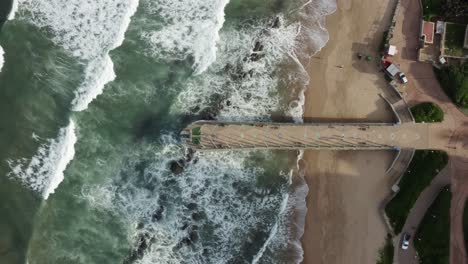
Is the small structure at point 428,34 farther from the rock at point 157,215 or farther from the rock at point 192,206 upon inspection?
the rock at point 157,215

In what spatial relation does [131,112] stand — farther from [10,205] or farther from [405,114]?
[405,114]

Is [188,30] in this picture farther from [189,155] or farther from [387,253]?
[387,253]

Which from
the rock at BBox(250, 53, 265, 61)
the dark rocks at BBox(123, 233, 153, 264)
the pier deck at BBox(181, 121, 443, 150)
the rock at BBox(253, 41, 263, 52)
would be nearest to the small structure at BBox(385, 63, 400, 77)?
the pier deck at BBox(181, 121, 443, 150)

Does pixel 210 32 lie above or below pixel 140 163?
above

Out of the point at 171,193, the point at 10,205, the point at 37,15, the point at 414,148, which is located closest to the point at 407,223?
the point at 414,148

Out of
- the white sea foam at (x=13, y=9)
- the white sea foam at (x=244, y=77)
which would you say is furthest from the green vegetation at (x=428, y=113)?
the white sea foam at (x=13, y=9)

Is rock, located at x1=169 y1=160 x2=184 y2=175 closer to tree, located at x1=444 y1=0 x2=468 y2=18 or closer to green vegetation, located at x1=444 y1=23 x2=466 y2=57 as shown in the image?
green vegetation, located at x1=444 y1=23 x2=466 y2=57
